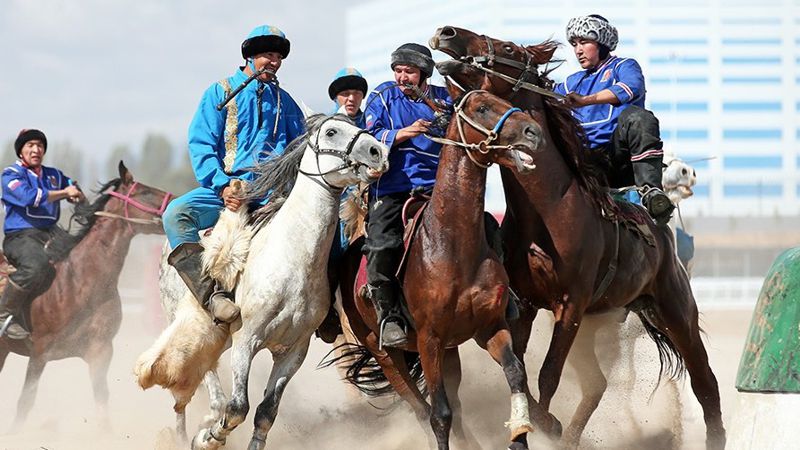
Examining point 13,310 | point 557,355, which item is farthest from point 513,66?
point 13,310

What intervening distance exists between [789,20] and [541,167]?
38417 mm

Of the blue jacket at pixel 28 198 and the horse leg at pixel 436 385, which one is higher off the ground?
the blue jacket at pixel 28 198

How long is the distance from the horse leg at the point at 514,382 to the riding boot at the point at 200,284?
1518mm

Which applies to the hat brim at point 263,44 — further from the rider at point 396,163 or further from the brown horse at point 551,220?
the brown horse at point 551,220

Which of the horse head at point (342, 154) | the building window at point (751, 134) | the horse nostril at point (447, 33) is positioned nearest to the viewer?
the horse nostril at point (447, 33)

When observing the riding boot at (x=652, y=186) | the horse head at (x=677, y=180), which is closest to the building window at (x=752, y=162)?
the horse head at (x=677, y=180)

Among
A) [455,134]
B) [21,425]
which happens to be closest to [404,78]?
[455,134]

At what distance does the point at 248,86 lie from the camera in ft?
24.3

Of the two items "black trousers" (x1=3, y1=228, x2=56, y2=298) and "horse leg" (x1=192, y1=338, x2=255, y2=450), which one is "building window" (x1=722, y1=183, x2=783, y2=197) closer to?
"black trousers" (x1=3, y1=228, x2=56, y2=298)

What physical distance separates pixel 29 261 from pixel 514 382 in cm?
611

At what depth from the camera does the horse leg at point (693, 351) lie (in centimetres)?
762

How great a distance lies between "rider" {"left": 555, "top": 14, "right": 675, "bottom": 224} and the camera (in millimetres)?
7281

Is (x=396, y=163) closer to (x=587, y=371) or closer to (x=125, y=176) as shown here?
(x=587, y=371)

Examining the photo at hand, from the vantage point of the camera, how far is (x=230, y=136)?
738 centimetres
